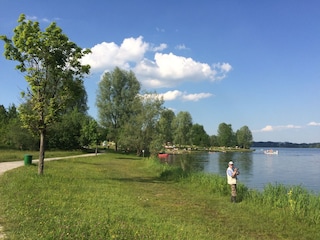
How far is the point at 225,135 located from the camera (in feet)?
463

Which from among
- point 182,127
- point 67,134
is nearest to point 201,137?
point 182,127

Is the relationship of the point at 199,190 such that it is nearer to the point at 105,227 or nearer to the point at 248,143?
the point at 105,227

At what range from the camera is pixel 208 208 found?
42.5 feet

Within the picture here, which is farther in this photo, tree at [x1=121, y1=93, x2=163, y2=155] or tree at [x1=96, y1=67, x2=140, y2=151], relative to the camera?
tree at [x1=96, y1=67, x2=140, y2=151]

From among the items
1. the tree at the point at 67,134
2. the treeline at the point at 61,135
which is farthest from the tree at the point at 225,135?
the tree at the point at 67,134

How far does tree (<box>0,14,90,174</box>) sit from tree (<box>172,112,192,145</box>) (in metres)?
83.2

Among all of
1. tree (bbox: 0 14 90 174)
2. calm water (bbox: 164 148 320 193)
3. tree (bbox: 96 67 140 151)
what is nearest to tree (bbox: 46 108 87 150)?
tree (bbox: 96 67 140 151)

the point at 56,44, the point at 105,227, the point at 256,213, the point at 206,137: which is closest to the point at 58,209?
the point at 105,227

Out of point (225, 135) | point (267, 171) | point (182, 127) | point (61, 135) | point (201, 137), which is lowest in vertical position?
point (267, 171)

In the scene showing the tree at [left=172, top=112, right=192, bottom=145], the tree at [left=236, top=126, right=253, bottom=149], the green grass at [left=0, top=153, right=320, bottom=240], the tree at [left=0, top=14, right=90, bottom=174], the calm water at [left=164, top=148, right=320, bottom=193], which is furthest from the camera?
the tree at [left=236, top=126, right=253, bottom=149]

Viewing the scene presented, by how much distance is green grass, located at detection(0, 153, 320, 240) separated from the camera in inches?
323

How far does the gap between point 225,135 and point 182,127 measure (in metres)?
43.5

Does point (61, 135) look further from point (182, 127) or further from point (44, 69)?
point (182, 127)

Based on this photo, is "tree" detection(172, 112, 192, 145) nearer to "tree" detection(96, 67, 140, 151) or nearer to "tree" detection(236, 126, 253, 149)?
"tree" detection(96, 67, 140, 151)
